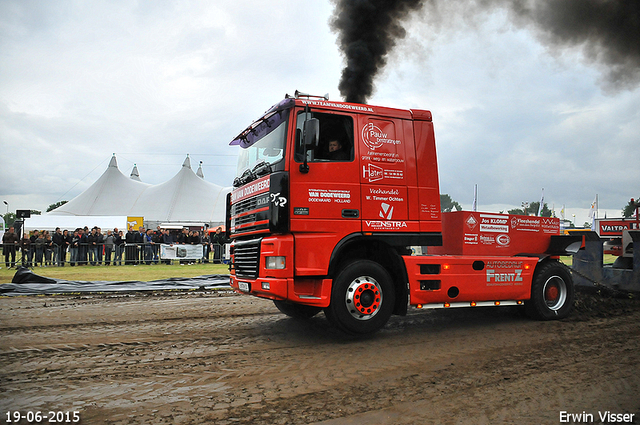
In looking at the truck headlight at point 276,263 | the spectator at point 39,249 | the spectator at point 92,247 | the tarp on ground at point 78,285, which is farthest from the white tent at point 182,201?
the truck headlight at point 276,263

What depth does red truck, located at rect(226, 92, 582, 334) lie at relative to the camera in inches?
199

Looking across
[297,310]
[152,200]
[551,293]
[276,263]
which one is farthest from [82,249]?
[152,200]

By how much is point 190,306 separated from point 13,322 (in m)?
2.67

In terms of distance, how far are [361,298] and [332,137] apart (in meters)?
2.09

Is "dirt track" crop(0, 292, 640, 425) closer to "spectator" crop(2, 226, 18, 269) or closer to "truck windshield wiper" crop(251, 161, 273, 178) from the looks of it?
"truck windshield wiper" crop(251, 161, 273, 178)

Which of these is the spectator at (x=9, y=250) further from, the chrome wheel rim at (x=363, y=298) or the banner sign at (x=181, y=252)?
the chrome wheel rim at (x=363, y=298)

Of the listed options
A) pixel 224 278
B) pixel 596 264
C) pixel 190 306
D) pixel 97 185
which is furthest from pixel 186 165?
pixel 596 264

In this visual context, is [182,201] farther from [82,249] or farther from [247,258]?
[247,258]

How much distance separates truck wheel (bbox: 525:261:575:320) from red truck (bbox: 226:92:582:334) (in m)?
0.04

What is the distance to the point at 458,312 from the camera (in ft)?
24.5

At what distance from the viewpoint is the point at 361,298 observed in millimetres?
5215

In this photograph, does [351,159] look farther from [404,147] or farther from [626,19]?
[626,19]

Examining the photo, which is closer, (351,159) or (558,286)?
(351,159)

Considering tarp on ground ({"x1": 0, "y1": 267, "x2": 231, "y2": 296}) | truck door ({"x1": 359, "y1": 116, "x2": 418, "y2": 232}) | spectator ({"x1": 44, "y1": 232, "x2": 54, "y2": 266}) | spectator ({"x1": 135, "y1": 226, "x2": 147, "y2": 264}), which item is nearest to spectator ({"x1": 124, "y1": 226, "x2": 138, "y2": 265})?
spectator ({"x1": 135, "y1": 226, "x2": 147, "y2": 264})
